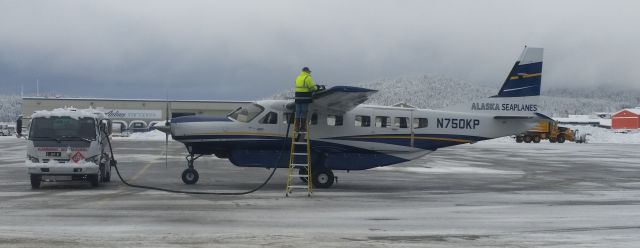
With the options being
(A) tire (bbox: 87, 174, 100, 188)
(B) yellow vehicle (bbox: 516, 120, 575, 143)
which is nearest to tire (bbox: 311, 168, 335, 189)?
(A) tire (bbox: 87, 174, 100, 188)

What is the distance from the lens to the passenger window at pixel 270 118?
19.9 metres

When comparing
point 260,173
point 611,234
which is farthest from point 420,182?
point 611,234

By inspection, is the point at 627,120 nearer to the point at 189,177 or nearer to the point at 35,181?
the point at 189,177

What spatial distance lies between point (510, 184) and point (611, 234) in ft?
36.7

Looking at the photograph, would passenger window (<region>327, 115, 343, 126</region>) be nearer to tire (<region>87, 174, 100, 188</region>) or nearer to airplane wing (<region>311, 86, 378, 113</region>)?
airplane wing (<region>311, 86, 378, 113</region>)

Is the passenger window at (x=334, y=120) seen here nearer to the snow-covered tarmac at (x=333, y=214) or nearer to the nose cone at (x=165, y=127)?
the snow-covered tarmac at (x=333, y=214)

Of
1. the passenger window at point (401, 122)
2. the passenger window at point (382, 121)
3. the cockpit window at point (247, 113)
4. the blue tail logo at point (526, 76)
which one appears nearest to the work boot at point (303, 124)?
the cockpit window at point (247, 113)

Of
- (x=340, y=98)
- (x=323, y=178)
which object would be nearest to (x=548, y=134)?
(x=323, y=178)

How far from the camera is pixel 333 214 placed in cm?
1380

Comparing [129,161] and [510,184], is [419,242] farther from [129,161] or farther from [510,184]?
[129,161]

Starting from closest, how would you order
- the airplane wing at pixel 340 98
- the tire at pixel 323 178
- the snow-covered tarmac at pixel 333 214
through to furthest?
the snow-covered tarmac at pixel 333 214
the airplane wing at pixel 340 98
the tire at pixel 323 178

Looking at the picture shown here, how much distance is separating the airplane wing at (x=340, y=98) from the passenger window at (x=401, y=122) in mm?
1608

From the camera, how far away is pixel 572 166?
32938mm

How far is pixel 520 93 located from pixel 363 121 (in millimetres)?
4933
